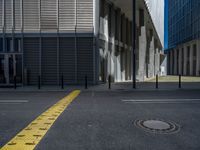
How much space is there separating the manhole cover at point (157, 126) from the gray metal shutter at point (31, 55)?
1372cm

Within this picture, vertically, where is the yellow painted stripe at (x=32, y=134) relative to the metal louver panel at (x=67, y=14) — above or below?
below

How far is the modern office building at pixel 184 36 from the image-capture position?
157ft

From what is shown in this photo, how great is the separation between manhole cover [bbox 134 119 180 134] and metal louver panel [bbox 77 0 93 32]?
42.4 feet

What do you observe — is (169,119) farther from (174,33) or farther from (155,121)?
(174,33)

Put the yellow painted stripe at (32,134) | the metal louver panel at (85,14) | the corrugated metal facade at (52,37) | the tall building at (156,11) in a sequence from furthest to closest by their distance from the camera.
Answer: the tall building at (156,11) < the corrugated metal facade at (52,37) < the metal louver panel at (85,14) < the yellow painted stripe at (32,134)

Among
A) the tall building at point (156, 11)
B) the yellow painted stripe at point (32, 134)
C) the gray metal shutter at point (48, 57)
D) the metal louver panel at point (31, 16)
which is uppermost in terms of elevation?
the tall building at point (156, 11)

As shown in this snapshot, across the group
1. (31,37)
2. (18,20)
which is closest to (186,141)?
(31,37)

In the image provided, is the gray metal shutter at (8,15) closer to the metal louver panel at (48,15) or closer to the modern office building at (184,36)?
the metal louver panel at (48,15)

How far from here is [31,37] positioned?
1817 centimetres

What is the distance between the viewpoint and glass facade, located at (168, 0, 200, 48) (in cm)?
4749

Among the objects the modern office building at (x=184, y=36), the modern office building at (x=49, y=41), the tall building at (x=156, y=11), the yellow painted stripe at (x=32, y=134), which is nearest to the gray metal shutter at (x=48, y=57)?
the modern office building at (x=49, y=41)

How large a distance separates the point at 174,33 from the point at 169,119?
66755mm

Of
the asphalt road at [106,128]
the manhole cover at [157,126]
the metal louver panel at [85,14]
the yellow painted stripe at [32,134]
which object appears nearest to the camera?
the yellow painted stripe at [32,134]

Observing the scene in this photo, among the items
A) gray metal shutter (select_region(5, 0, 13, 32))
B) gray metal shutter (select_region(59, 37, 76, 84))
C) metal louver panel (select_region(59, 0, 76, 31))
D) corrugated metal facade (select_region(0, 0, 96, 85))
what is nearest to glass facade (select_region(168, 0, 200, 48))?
corrugated metal facade (select_region(0, 0, 96, 85))
